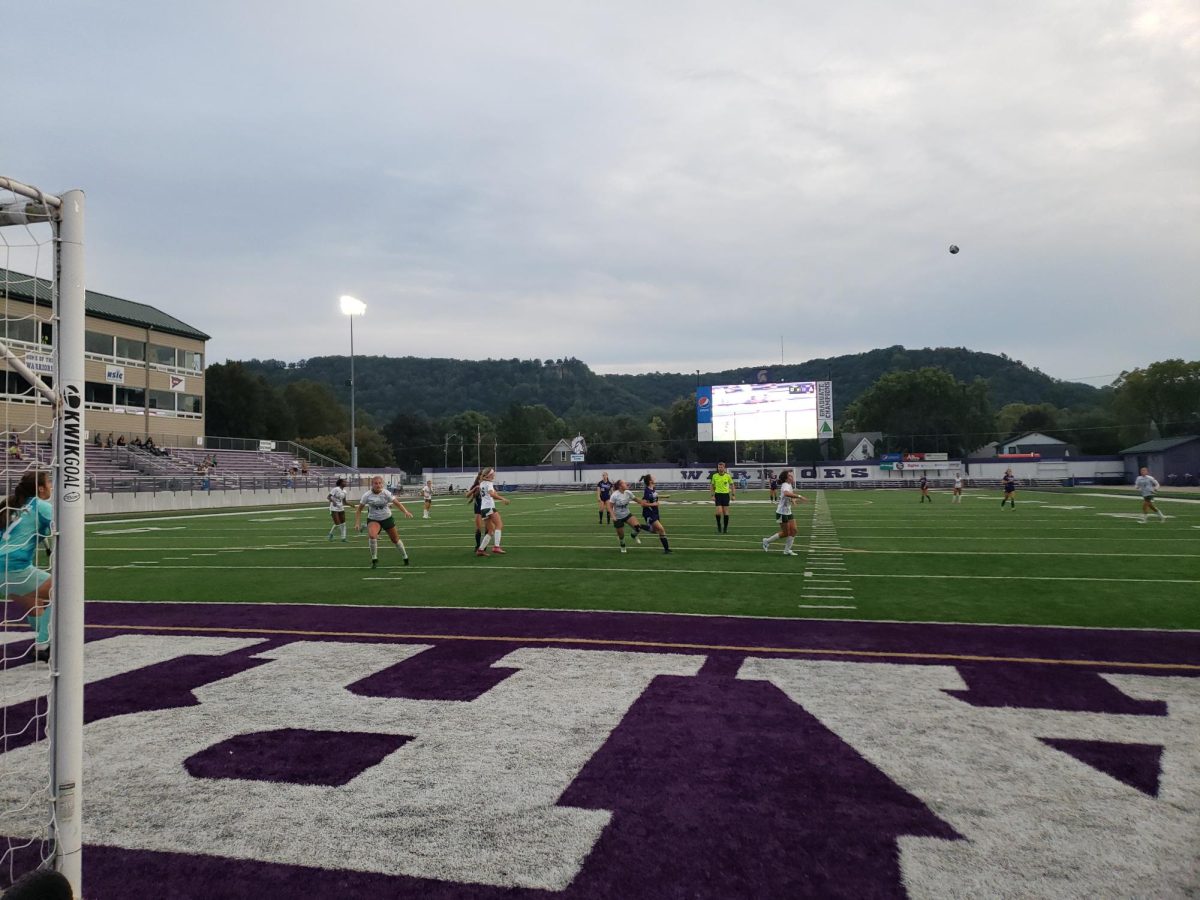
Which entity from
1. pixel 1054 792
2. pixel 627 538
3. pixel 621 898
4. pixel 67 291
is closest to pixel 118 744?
pixel 67 291

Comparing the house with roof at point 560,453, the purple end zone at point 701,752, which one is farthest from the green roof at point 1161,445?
the house with roof at point 560,453

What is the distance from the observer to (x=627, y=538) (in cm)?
2077


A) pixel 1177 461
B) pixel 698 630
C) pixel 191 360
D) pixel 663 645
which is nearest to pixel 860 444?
pixel 1177 461

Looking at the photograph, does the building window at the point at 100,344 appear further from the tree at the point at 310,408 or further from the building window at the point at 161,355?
the tree at the point at 310,408

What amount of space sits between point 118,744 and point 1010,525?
2472cm

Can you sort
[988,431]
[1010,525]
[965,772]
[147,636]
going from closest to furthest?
[965,772] < [147,636] < [1010,525] < [988,431]

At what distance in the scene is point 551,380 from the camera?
190 metres

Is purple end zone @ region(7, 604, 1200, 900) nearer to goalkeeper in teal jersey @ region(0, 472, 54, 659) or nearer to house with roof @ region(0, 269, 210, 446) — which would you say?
goalkeeper in teal jersey @ region(0, 472, 54, 659)

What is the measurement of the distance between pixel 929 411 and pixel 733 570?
327ft

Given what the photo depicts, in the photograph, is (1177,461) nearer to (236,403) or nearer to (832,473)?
(832,473)

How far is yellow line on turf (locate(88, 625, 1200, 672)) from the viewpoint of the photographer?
727 cm

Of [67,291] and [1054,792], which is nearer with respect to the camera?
[67,291]

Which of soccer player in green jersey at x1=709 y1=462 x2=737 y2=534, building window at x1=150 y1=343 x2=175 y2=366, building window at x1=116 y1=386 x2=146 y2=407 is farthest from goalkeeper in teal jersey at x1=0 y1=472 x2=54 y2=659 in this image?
building window at x1=150 y1=343 x2=175 y2=366

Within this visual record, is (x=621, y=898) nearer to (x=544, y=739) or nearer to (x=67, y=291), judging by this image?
(x=544, y=739)
